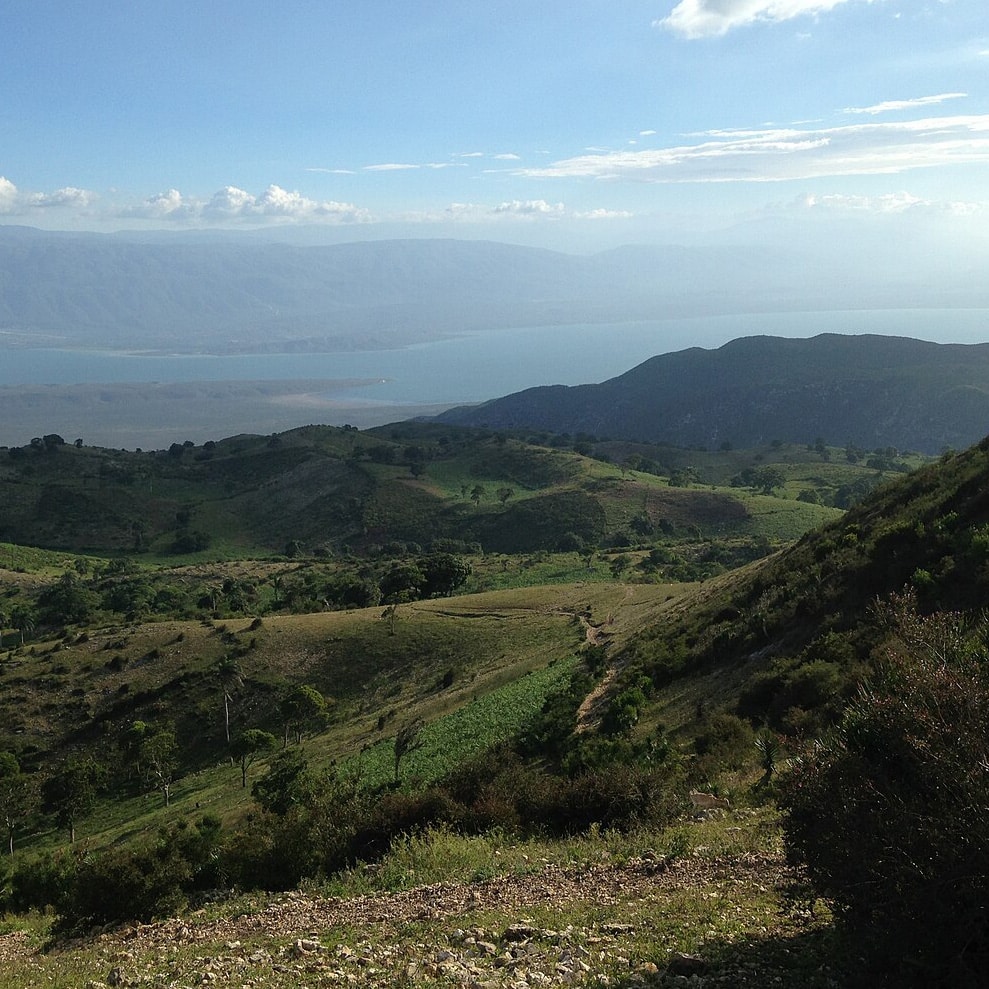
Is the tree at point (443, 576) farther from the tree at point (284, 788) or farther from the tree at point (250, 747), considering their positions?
the tree at point (284, 788)

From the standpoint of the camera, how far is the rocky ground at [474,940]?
338 inches

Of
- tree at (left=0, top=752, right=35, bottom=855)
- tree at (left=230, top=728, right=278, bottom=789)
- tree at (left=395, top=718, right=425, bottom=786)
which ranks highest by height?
tree at (left=395, top=718, right=425, bottom=786)

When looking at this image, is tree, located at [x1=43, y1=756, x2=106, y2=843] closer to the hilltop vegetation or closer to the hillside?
the hilltop vegetation

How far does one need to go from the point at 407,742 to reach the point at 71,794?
59.7 ft

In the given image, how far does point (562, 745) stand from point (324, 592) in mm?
54160

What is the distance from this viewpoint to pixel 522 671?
123 feet

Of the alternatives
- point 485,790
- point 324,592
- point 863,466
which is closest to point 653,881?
point 485,790

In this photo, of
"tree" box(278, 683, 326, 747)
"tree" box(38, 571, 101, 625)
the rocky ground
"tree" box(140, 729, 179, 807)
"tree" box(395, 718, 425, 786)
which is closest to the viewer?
the rocky ground

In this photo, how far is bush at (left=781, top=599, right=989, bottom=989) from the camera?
240 inches

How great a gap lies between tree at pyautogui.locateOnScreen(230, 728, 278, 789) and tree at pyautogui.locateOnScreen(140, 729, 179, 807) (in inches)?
125

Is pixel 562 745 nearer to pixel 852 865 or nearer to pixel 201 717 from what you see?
pixel 852 865

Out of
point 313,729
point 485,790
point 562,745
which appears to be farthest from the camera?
point 313,729

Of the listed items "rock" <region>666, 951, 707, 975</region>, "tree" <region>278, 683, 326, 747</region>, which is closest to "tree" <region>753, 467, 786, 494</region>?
"tree" <region>278, 683, 326, 747</region>

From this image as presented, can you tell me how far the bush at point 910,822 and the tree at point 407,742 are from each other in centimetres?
1968
